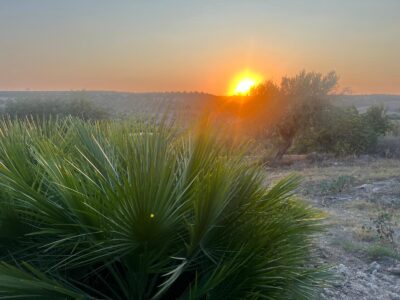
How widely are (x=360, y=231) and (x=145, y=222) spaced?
22.3 ft

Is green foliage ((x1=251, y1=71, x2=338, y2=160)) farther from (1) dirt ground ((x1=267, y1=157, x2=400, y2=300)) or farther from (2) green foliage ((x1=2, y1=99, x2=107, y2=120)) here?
(2) green foliage ((x1=2, y1=99, x2=107, y2=120))

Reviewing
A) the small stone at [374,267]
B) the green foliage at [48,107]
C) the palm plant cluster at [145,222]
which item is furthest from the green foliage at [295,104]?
the palm plant cluster at [145,222]

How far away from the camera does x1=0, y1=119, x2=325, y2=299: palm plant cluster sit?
2.83 m

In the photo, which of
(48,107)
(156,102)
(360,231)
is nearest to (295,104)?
(48,107)

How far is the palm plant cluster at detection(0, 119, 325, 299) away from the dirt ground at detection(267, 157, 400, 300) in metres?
1.21

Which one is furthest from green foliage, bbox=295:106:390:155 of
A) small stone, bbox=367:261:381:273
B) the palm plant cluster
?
the palm plant cluster

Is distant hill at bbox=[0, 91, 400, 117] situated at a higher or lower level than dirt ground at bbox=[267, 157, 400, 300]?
higher

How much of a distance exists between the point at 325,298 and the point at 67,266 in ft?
10.1

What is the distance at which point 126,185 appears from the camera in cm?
269

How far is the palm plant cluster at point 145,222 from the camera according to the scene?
2826mm

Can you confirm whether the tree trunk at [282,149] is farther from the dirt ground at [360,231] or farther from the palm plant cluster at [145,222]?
the palm plant cluster at [145,222]

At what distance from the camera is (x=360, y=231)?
8.88 m

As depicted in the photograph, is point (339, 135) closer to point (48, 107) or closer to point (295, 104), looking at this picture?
point (295, 104)

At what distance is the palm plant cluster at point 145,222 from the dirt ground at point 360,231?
1205 mm
